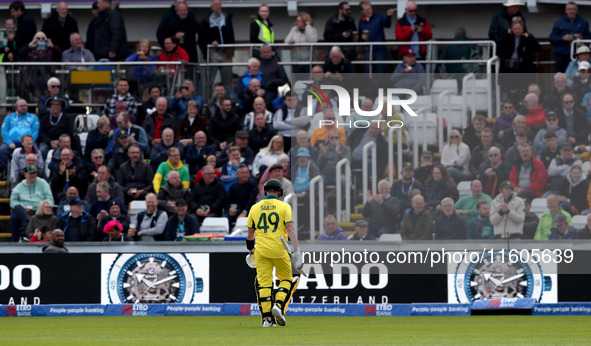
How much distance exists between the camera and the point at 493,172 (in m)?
18.5

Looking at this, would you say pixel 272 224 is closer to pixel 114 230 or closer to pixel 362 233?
pixel 362 233

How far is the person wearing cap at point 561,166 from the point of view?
720 inches

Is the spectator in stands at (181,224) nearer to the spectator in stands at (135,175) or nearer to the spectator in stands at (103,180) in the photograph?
the spectator in stands at (103,180)

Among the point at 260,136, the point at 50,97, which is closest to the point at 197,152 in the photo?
the point at 260,136

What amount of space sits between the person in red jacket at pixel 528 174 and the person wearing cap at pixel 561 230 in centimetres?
52

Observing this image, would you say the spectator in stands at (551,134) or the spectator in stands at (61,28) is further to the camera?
the spectator in stands at (61,28)

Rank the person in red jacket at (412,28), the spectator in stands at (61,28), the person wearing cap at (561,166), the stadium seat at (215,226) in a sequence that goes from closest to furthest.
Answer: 1. the person wearing cap at (561,166)
2. the stadium seat at (215,226)
3. the person in red jacket at (412,28)
4. the spectator in stands at (61,28)

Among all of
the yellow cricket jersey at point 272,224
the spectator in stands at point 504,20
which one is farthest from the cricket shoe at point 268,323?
the spectator in stands at point 504,20

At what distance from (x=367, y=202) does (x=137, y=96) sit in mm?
6800

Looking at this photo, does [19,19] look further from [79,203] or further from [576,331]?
[576,331]

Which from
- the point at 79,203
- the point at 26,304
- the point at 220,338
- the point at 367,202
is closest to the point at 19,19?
the point at 79,203

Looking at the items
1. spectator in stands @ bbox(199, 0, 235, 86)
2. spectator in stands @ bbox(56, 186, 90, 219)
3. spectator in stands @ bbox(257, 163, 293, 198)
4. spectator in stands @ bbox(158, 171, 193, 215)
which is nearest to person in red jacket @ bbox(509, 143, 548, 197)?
spectator in stands @ bbox(257, 163, 293, 198)

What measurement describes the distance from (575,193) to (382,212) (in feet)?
9.42

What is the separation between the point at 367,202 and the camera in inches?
731
